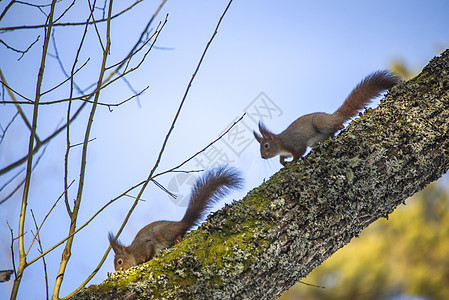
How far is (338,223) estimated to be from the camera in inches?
61.6

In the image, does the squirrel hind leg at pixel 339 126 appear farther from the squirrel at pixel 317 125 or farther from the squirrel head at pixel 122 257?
the squirrel head at pixel 122 257

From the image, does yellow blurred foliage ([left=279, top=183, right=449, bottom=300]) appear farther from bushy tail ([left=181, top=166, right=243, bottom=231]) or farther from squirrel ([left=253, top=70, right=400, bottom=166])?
bushy tail ([left=181, top=166, right=243, bottom=231])

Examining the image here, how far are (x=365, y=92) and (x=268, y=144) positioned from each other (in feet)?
3.37

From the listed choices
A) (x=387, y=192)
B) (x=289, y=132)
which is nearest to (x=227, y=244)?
(x=387, y=192)

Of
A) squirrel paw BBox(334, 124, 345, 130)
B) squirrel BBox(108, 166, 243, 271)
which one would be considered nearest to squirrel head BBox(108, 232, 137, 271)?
squirrel BBox(108, 166, 243, 271)

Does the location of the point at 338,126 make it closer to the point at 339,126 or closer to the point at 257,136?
the point at 339,126

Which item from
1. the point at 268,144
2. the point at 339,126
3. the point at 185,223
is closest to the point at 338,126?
the point at 339,126

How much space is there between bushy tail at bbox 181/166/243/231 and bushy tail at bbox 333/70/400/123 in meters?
0.90

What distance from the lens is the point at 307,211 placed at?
154 centimetres

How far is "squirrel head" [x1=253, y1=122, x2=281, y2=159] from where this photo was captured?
3482 millimetres

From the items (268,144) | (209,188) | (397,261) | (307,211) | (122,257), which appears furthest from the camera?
(397,261)

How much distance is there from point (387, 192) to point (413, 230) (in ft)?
18.6

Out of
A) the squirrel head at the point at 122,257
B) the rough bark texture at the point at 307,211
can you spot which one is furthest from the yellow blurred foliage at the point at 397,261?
the rough bark texture at the point at 307,211

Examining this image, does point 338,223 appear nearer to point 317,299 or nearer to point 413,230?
point 317,299
